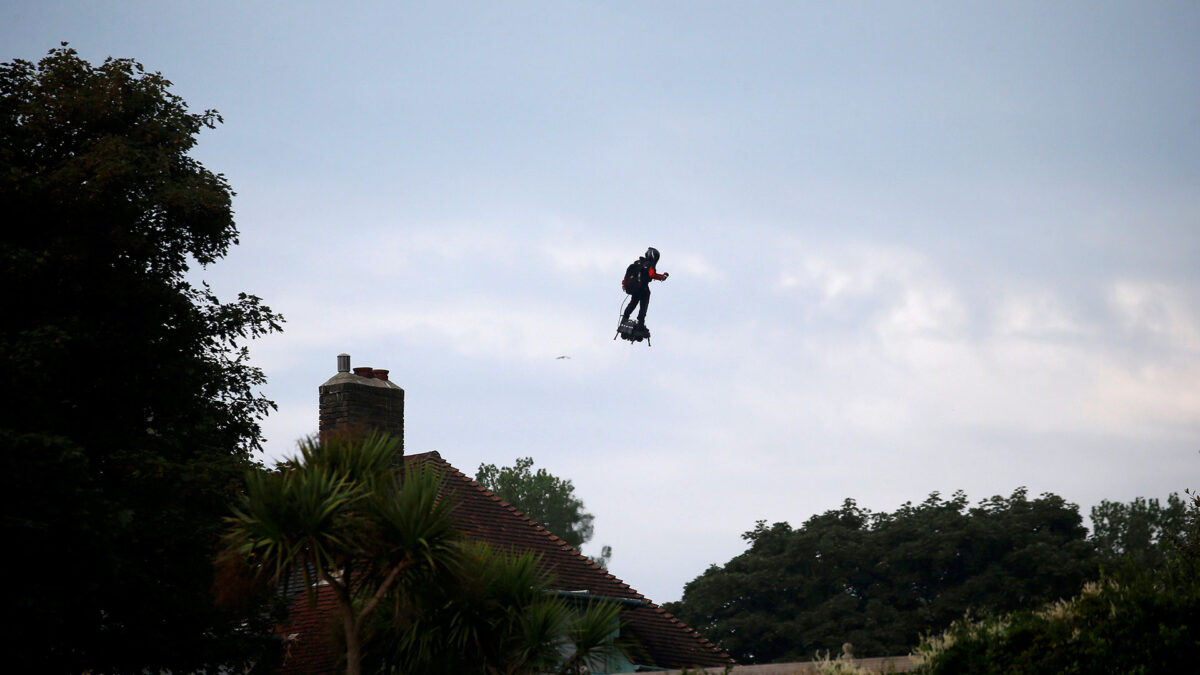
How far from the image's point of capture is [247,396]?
20750 mm

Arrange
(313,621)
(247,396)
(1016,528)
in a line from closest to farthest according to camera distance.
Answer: (247,396) < (313,621) < (1016,528)

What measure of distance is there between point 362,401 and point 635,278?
6.23m

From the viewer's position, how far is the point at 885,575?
60812 mm

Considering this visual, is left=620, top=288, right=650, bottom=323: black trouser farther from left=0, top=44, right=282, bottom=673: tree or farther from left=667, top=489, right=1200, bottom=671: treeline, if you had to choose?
left=667, top=489, right=1200, bottom=671: treeline

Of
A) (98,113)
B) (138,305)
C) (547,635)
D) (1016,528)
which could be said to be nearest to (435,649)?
(547,635)

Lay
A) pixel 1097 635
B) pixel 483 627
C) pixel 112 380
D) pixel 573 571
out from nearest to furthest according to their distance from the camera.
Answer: pixel 1097 635
pixel 483 627
pixel 112 380
pixel 573 571

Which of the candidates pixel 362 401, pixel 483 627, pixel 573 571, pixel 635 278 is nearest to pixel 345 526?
pixel 483 627

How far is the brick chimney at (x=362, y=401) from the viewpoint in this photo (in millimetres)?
24391

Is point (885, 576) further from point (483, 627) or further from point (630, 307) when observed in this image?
point (483, 627)

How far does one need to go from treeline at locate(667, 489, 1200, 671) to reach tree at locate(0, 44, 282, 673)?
139 ft

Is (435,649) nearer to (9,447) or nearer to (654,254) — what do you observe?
(9,447)

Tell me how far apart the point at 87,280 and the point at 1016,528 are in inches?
1980

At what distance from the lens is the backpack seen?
25375 mm

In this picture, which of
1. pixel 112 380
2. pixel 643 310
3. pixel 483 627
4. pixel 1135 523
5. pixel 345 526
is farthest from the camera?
pixel 1135 523
